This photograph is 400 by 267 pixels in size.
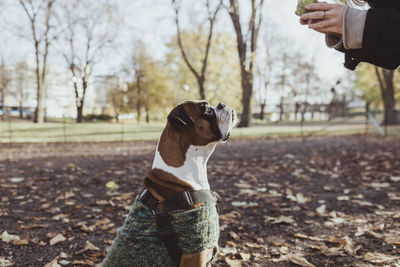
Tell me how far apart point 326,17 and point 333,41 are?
0.19 m

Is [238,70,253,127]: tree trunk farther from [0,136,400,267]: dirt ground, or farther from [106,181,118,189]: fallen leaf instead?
[106,181,118,189]: fallen leaf

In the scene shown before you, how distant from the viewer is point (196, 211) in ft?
7.16

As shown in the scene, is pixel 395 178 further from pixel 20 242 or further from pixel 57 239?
pixel 20 242

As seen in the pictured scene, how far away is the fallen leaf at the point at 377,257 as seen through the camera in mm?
3218

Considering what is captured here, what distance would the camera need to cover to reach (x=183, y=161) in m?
2.39

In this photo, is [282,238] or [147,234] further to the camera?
[282,238]

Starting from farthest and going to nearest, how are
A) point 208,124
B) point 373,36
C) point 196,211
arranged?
point 208,124
point 196,211
point 373,36

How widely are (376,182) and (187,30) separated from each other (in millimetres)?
29156

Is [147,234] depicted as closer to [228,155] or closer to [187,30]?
[228,155]

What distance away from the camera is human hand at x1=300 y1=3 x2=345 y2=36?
171cm

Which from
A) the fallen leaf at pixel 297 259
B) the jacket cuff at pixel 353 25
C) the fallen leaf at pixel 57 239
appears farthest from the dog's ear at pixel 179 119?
the fallen leaf at pixel 57 239

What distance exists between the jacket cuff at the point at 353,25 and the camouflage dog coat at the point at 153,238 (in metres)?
1.39

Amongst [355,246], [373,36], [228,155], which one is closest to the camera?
[373,36]

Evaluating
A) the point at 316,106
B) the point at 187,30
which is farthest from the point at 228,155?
the point at 316,106
